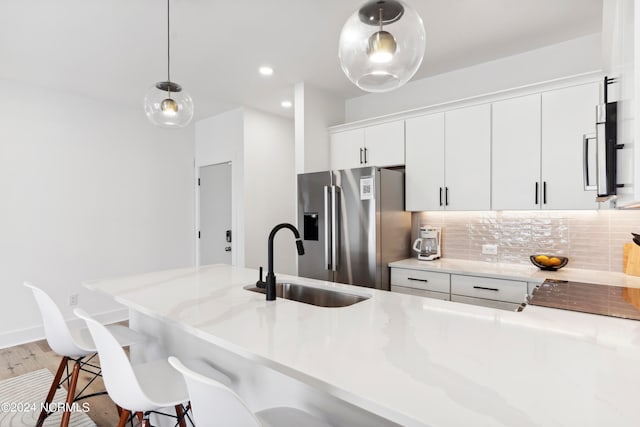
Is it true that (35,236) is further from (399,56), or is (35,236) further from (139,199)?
(399,56)

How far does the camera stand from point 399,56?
138cm

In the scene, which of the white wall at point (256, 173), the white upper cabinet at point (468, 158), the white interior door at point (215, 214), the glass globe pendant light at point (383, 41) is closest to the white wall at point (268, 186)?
the white wall at point (256, 173)

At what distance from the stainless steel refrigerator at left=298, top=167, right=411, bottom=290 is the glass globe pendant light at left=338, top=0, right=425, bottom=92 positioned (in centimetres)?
170

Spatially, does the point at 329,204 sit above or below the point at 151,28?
below

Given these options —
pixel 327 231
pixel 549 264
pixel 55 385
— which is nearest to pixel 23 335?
pixel 55 385

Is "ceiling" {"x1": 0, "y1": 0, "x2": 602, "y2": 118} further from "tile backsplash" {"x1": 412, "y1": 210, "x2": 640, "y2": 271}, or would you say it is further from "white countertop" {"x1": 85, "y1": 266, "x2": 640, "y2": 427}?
"white countertop" {"x1": 85, "y1": 266, "x2": 640, "y2": 427}

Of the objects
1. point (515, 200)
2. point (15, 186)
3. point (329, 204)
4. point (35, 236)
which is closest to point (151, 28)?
point (329, 204)

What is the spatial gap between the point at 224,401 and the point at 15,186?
397 cm

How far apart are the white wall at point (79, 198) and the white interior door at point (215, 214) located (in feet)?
0.80

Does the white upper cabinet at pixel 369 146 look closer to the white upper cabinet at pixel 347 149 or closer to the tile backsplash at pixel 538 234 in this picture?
the white upper cabinet at pixel 347 149

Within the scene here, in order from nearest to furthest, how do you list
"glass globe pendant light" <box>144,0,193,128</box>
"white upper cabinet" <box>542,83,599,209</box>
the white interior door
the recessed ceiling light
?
"glass globe pendant light" <box>144,0,193,128</box> < "white upper cabinet" <box>542,83,599,209</box> < the recessed ceiling light < the white interior door

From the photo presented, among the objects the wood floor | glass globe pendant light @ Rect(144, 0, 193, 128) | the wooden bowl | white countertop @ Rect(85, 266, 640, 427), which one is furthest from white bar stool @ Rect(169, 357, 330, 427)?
the wooden bowl

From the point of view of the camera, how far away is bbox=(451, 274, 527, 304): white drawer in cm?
260

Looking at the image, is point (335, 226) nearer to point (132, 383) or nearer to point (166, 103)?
point (166, 103)
